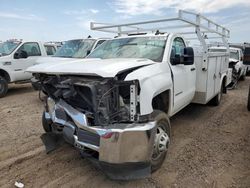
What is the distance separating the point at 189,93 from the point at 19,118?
417cm

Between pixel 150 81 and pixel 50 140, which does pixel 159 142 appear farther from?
pixel 50 140

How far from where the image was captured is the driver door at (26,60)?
9328mm

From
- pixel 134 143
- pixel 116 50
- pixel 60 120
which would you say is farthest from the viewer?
pixel 116 50

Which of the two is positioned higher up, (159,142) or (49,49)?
(49,49)

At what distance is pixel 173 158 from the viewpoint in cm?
405

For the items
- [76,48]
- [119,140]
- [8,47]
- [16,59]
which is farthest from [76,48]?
[119,140]

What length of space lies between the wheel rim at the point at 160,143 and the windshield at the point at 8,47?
7.70 m

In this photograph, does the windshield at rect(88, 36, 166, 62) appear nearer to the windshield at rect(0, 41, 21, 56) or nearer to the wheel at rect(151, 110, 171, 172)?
the wheel at rect(151, 110, 171, 172)

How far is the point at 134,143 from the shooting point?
296 centimetres

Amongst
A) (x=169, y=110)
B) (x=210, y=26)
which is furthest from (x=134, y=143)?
(x=210, y=26)

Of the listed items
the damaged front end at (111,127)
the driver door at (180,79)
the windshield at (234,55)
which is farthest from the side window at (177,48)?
the windshield at (234,55)

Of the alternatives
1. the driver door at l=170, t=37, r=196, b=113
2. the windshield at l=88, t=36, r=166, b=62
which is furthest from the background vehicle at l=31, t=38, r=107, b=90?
the driver door at l=170, t=37, r=196, b=113

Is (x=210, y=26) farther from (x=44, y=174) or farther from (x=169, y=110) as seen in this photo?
(x=44, y=174)

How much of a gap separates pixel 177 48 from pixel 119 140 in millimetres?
2689
